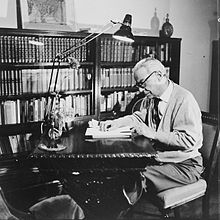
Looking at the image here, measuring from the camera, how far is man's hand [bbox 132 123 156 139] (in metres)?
1.70

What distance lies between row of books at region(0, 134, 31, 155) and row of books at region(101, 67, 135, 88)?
62 centimetres

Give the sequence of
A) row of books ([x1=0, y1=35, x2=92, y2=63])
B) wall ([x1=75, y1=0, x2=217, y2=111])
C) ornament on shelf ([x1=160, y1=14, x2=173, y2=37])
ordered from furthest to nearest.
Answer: ornament on shelf ([x1=160, y1=14, x2=173, y2=37]) → row of books ([x1=0, y1=35, x2=92, y2=63]) → wall ([x1=75, y1=0, x2=217, y2=111])

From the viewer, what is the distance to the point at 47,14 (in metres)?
1.95

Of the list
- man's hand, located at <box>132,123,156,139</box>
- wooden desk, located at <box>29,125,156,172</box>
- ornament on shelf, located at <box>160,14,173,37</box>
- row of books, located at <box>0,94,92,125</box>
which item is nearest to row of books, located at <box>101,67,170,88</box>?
row of books, located at <box>0,94,92,125</box>

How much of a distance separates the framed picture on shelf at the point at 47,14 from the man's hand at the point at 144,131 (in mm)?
807

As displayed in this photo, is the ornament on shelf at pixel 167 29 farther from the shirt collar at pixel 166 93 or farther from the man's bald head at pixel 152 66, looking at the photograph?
the shirt collar at pixel 166 93

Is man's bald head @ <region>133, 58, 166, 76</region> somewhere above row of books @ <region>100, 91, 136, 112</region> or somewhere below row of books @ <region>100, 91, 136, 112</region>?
above

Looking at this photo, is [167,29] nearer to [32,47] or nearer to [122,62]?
[122,62]

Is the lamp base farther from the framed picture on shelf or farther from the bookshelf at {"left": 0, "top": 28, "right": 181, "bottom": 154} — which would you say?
the framed picture on shelf

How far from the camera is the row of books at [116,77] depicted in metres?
2.13

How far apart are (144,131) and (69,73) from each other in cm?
68

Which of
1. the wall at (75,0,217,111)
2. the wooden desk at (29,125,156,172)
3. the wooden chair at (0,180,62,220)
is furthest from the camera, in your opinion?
the wall at (75,0,217,111)

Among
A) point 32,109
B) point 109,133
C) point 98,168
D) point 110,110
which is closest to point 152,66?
point 109,133

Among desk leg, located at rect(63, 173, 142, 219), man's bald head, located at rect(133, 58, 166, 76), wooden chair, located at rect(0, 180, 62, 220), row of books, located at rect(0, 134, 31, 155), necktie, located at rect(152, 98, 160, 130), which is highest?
man's bald head, located at rect(133, 58, 166, 76)
